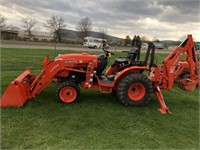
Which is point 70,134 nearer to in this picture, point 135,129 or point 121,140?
point 121,140

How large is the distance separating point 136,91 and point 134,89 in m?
0.09

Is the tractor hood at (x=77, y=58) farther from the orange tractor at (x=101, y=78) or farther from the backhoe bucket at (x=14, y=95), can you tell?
the backhoe bucket at (x=14, y=95)

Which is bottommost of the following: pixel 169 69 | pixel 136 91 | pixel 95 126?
pixel 95 126

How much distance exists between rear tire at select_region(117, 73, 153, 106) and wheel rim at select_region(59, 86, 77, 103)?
116 centimetres

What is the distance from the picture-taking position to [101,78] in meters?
6.06

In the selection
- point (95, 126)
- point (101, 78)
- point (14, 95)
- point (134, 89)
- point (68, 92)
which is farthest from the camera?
point (101, 78)

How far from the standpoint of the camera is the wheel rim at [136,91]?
5.78m

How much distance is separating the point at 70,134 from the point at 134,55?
313 centimetres

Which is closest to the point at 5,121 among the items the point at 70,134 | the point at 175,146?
the point at 70,134

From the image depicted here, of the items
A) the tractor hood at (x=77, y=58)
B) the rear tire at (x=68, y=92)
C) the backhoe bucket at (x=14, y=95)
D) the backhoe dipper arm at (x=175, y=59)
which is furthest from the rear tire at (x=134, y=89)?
the backhoe bucket at (x=14, y=95)

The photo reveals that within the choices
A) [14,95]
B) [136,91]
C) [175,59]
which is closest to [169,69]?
[175,59]

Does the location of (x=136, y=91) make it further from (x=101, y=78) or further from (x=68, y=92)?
(x=68, y=92)

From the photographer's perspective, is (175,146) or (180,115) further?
(180,115)

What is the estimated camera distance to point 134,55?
20.3 ft
